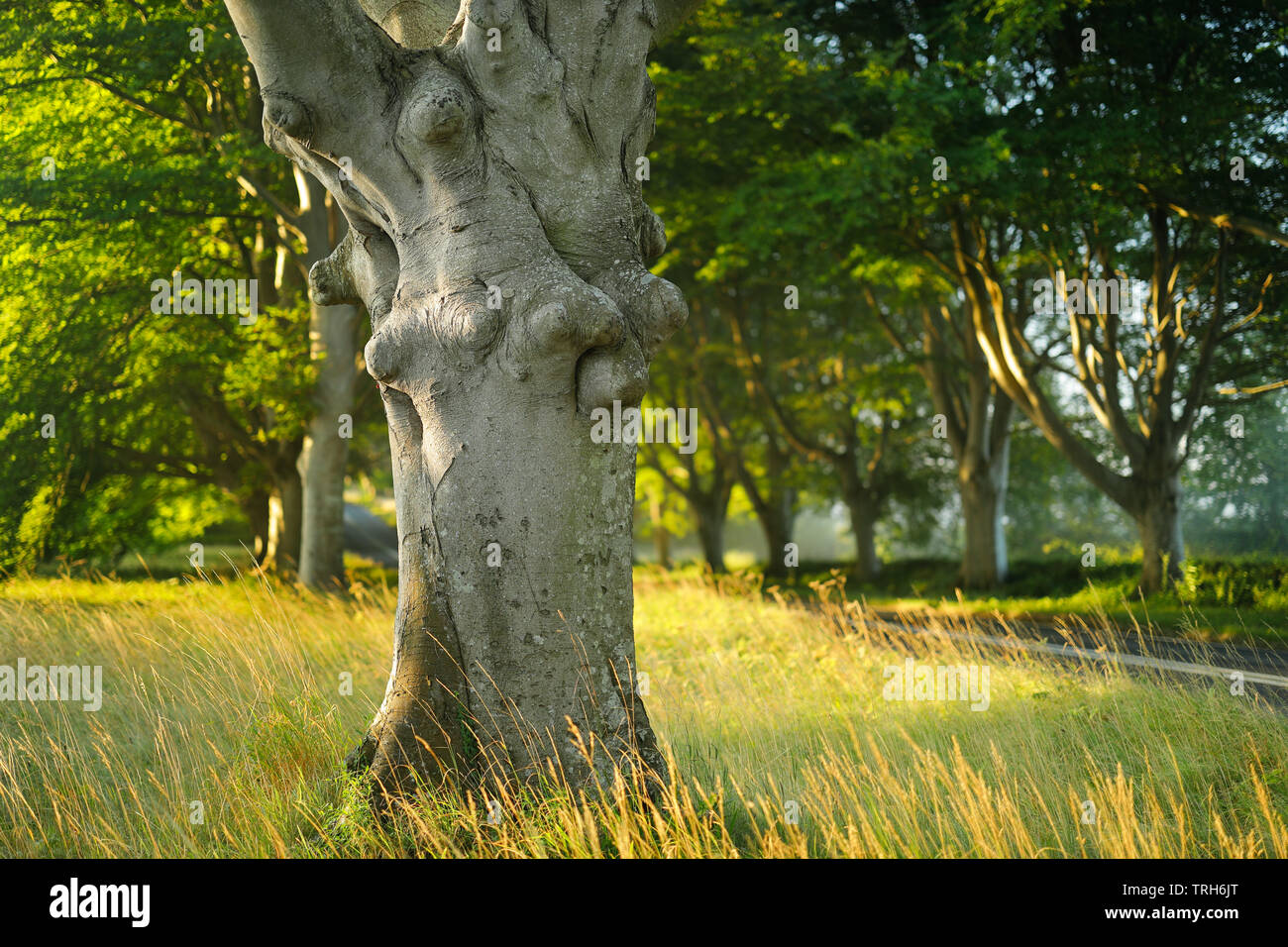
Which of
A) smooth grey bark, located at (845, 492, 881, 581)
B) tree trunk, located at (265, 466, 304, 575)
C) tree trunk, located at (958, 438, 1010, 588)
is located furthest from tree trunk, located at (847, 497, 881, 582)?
tree trunk, located at (265, 466, 304, 575)

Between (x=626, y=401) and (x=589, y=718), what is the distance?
4.70 feet

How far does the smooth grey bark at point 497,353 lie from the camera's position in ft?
13.8

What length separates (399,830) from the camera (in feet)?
12.7

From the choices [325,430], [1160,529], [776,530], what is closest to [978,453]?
[1160,529]

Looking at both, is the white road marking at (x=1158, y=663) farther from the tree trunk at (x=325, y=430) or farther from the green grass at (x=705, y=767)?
the tree trunk at (x=325, y=430)

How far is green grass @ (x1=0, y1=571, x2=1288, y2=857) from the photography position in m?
3.81

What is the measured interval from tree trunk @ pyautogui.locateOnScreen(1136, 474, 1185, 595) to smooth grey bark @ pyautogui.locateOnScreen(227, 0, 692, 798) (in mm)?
12058

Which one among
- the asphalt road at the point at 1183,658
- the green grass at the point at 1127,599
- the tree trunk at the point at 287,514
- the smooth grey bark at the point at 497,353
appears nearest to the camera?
the smooth grey bark at the point at 497,353

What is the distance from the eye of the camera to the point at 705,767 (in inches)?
193

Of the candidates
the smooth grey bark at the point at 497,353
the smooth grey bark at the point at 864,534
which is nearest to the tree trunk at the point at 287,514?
the smooth grey bark at the point at 864,534

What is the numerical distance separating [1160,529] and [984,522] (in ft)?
14.1

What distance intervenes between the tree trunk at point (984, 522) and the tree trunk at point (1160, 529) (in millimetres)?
3956

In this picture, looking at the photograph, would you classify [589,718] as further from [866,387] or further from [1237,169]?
[866,387]
